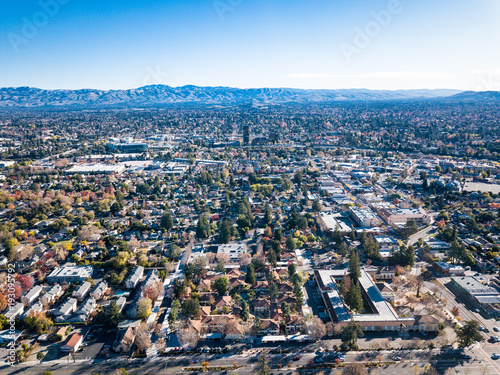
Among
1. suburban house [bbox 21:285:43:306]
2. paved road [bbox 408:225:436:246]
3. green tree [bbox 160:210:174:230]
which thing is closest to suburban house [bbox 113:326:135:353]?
suburban house [bbox 21:285:43:306]

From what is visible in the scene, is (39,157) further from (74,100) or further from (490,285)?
(74,100)

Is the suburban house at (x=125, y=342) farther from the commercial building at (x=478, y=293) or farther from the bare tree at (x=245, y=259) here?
the commercial building at (x=478, y=293)

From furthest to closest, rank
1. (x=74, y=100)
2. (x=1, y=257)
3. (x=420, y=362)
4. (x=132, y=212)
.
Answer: (x=74, y=100) < (x=132, y=212) < (x=1, y=257) < (x=420, y=362)

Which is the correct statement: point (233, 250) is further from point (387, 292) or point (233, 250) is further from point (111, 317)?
point (387, 292)

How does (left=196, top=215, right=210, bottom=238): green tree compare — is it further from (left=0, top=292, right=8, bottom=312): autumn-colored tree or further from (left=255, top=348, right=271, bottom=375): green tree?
(left=255, top=348, right=271, bottom=375): green tree

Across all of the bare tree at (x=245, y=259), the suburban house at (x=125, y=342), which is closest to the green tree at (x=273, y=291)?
the bare tree at (x=245, y=259)

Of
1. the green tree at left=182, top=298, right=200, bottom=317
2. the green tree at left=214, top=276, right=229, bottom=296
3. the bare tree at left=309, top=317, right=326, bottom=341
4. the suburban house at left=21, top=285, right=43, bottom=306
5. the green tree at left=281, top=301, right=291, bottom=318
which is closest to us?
the bare tree at left=309, top=317, right=326, bottom=341

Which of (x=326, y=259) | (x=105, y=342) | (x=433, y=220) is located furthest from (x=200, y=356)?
(x=433, y=220)
